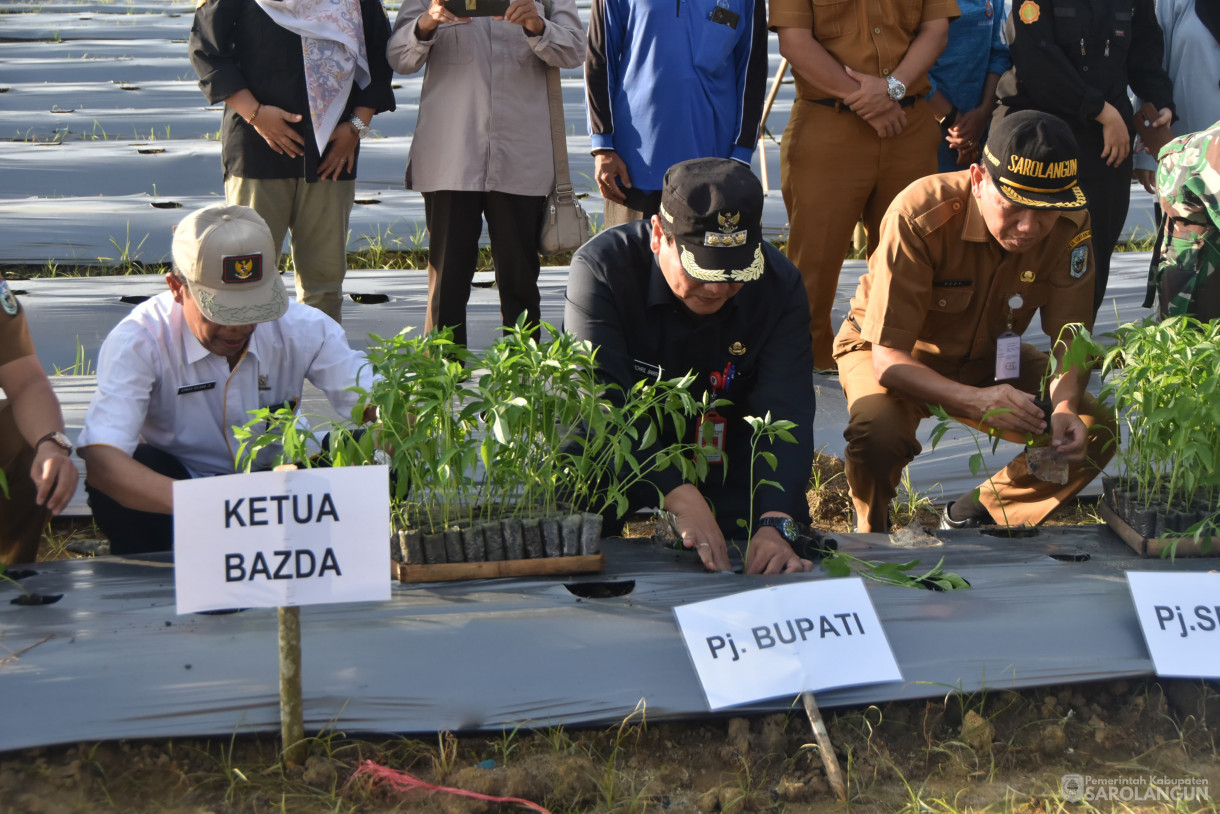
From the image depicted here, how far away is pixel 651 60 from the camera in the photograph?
3.35 metres

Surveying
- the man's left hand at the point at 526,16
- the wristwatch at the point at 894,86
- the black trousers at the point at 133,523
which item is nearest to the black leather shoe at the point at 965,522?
the wristwatch at the point at 894,86

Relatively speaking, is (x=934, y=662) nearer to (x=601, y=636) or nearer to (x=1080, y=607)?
(x=1080, y=607)

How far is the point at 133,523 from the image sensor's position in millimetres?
2449

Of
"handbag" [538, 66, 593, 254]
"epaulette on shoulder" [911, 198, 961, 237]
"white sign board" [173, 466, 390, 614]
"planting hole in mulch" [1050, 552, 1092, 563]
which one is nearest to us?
"white sign board" [173, 466, 390, 614]

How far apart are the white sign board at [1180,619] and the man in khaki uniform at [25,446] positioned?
1977 millimetres

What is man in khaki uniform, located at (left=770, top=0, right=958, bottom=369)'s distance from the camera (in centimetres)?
337

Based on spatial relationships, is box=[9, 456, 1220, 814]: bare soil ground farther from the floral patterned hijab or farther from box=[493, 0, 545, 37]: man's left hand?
box=[493, 0, 545, 37]: man's left hand

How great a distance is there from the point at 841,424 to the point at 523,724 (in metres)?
1.86

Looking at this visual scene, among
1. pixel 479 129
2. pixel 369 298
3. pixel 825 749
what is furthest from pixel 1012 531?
pixel 369 298

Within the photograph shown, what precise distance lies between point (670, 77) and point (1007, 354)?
4.15 ft

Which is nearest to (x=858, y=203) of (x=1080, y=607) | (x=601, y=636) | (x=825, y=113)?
(x=825, y=113)

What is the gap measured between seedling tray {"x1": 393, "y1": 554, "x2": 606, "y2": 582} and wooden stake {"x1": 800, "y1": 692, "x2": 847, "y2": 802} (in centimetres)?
47

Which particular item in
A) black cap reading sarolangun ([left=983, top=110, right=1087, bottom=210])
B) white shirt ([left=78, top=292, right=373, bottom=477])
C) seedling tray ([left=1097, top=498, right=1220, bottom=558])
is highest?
black cap reading sarolangun ([left=983, top=110, right=1087, bottom=210])

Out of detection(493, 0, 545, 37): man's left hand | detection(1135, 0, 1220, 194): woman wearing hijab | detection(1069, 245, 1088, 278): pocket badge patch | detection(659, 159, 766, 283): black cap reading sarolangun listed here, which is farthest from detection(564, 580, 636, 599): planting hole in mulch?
detection(1135, 0, 1220, 194): woman wearing hijab
